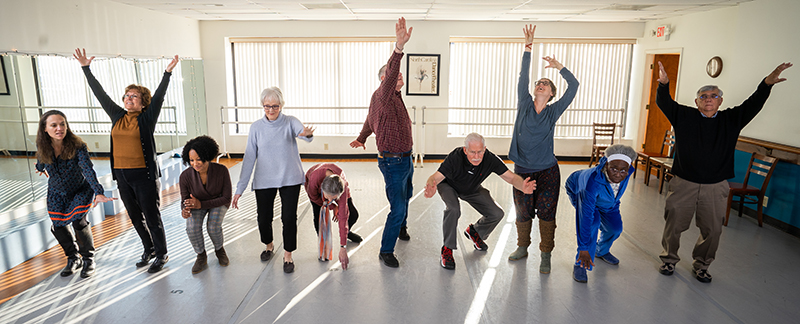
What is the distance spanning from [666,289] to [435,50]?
5.44 metres

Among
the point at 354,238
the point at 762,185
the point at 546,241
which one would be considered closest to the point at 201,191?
the point at 354,238

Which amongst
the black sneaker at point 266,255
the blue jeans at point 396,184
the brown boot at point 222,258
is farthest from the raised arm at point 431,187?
the brown boot at point 222,258

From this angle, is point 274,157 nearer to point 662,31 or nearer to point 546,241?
point 546,241

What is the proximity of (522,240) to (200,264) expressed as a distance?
2439 mm

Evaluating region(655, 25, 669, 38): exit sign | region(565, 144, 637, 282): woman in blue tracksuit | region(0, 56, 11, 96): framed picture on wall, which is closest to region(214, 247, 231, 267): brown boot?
region(0, 56, 11, 96): framed picture on wall

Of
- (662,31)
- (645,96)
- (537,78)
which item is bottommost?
(645,96)

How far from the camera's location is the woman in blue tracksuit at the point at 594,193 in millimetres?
2986

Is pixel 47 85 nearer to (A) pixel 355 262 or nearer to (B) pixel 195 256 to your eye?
(B) pixel 195 256

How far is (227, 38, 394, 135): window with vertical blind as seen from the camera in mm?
7965

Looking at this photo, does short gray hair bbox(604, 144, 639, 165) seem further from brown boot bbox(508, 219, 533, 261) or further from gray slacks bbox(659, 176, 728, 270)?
brown boot bbox(508, 219, 533, 261)

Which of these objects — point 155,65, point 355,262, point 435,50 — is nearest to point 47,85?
point 155,65

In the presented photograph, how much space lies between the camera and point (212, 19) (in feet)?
24.3

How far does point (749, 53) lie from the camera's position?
16.0ft

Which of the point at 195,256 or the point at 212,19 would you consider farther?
the point at 212,19
